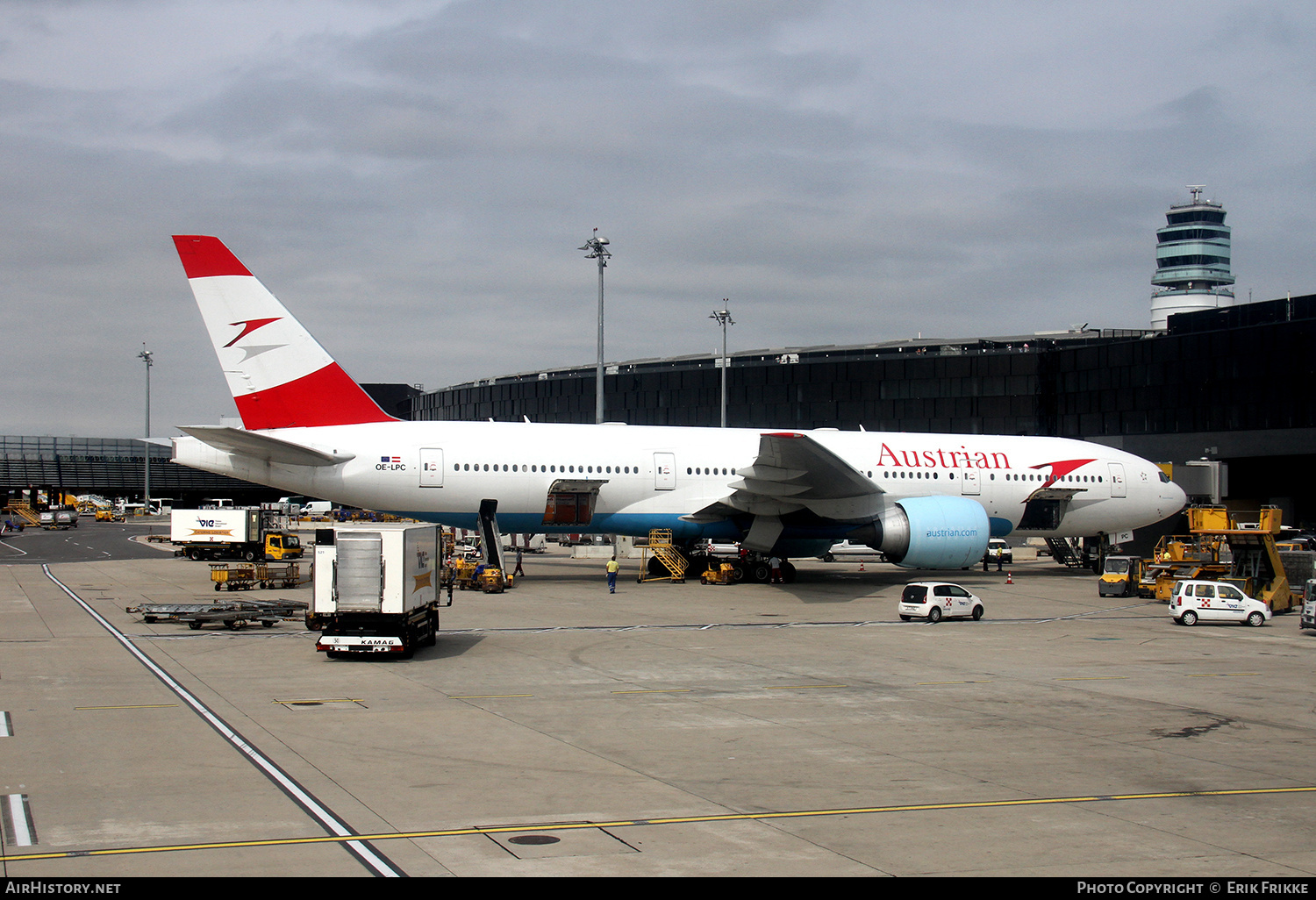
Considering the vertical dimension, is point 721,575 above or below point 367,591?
below

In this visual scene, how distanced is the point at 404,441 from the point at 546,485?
461 cm

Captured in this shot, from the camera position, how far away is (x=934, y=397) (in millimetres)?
81250

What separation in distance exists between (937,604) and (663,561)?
42.6 ft

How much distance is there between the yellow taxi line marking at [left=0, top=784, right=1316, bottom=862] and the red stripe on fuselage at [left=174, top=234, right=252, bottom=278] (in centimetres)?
2575

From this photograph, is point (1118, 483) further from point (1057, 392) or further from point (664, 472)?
point (1057, 392)

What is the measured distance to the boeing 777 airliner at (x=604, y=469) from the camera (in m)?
32.2

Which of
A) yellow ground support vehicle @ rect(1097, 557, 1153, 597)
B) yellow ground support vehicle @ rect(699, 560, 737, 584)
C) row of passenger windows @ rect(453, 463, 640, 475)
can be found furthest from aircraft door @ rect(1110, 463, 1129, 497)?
row of passenger windows @ rect(453, 463, 640, 475)

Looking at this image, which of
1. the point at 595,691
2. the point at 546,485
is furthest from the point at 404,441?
the point at 595,691

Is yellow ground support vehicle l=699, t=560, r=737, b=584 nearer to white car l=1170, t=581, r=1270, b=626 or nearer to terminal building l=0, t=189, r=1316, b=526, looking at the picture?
white car l=1170, t=581, r=1270, b=626

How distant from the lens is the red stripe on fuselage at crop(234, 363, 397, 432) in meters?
32.8

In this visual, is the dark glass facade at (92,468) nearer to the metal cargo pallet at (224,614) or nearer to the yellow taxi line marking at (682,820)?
the metal cargo pallet at (224,614)

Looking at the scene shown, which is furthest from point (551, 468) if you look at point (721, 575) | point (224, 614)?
point (224, 614)

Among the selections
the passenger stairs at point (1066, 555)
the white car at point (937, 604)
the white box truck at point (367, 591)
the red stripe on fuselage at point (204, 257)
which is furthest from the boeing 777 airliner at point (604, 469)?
the white box truck at point (367, 591)

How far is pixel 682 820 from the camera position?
991cm
